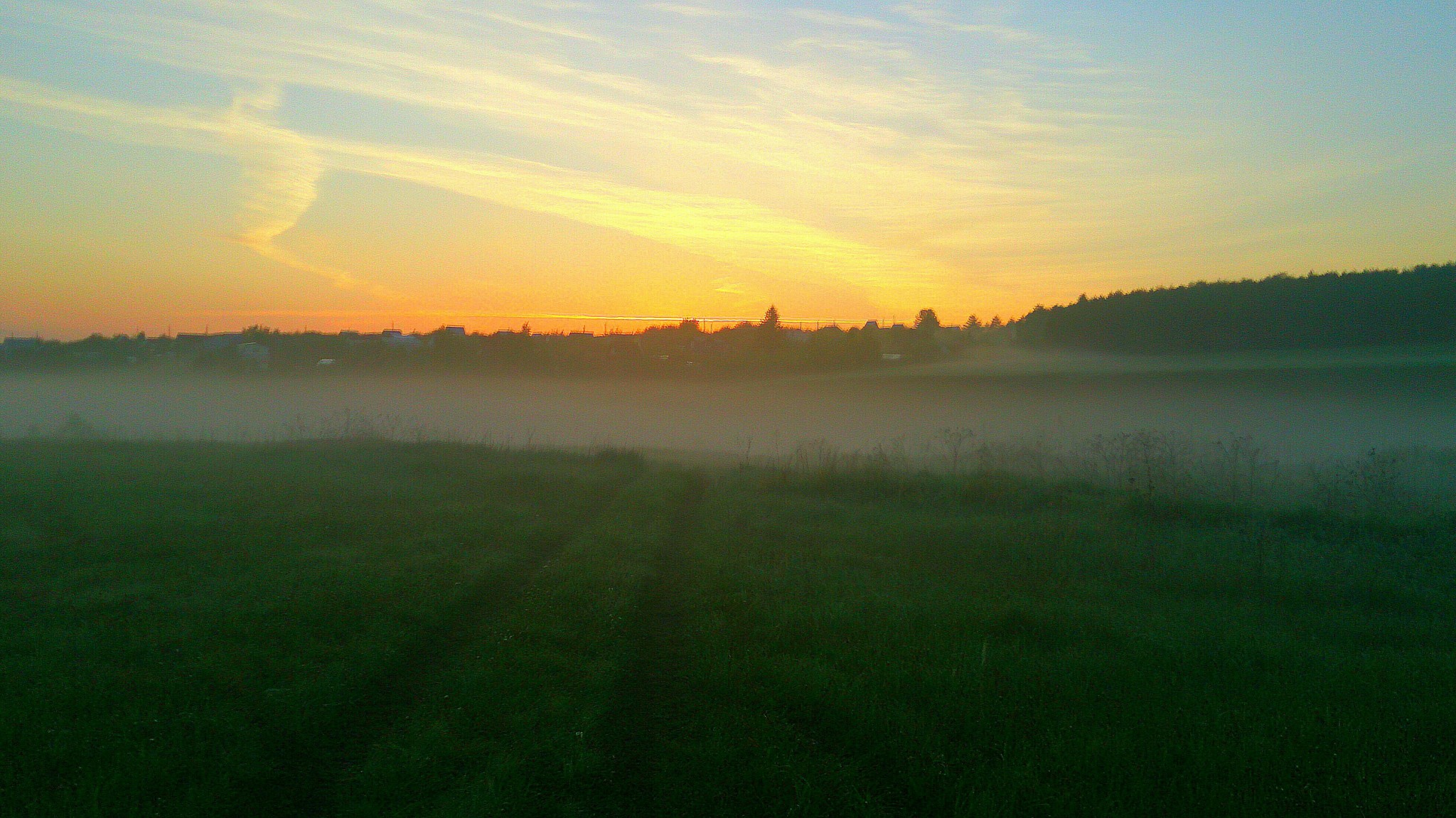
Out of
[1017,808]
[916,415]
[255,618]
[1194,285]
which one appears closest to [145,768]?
[255,618]

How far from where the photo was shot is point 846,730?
605 centimetres

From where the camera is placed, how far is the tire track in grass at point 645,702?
5.18 metres

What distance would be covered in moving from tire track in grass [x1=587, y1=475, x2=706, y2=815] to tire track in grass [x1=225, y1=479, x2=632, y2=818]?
159cm

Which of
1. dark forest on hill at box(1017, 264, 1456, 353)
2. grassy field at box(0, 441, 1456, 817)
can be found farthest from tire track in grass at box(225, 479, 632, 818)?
dark forest on hill at box(1017, 264, 1456, 353)

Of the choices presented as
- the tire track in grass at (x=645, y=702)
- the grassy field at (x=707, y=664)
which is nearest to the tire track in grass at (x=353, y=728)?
the grassy field at (x=707, y=664)

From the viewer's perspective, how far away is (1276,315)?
35375mm

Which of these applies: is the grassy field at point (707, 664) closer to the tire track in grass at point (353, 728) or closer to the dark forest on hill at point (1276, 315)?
the tire track in grass at point (353, 728)

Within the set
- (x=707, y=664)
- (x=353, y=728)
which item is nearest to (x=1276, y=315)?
(x=707, y=664)

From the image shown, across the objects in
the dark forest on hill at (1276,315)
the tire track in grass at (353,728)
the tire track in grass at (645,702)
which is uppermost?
the dark forest on hill at (1276,315)

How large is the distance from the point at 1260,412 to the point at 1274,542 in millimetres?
24525

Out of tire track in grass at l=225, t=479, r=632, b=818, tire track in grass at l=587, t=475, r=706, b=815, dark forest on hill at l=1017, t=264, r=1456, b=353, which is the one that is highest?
dark forest on hill at l=1017, t=264, r=1456, b=353

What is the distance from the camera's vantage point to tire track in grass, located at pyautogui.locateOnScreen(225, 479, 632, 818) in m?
4.98

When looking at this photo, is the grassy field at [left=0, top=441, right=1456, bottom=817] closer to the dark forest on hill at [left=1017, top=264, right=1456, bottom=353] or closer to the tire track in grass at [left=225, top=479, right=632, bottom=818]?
the tire track in grass at [left=225, top=479, right=632, bottom=818]

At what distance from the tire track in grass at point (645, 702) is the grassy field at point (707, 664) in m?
0.03
